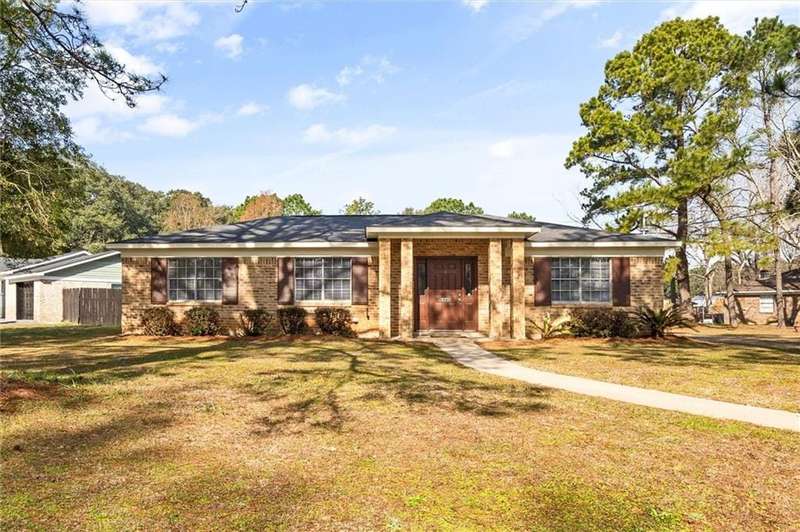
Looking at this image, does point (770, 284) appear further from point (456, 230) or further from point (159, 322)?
point (159, 322)

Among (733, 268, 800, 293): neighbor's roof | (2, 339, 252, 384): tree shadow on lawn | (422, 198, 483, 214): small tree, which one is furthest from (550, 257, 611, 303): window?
(422, 198, 483, 214): small tree

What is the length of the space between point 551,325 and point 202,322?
37.0 ft

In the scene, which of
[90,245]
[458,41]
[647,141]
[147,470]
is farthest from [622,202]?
[90,245]

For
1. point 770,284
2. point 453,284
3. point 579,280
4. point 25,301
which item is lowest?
point 25,301

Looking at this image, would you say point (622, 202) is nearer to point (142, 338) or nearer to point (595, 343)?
point (595, 343)

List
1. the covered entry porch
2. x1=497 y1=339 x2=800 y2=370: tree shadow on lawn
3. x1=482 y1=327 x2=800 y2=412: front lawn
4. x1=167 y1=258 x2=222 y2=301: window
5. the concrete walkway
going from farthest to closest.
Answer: x1=167 y1=258 x2=222 y2=301: window, the covered entry porch, x1=497 y1=339 x2=800 y2=370: tree shadow on lawn, x1=482 y1=327 x2=800 y2=412: front lawn, the concrete walkway

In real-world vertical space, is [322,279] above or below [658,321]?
above

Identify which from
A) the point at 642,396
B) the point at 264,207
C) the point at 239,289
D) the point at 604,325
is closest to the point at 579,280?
the point at 604,325

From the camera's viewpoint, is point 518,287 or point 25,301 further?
point 25,301

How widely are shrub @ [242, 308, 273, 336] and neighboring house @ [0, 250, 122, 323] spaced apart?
1775 centimetres

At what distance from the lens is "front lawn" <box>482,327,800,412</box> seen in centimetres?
744

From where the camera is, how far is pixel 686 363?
33.0 feet

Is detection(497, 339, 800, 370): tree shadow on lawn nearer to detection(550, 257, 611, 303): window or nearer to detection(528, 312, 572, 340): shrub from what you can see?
detection(528, 312, 572, 340): shrub

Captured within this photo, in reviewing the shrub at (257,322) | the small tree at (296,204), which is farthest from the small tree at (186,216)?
the shrub at (257,322)
